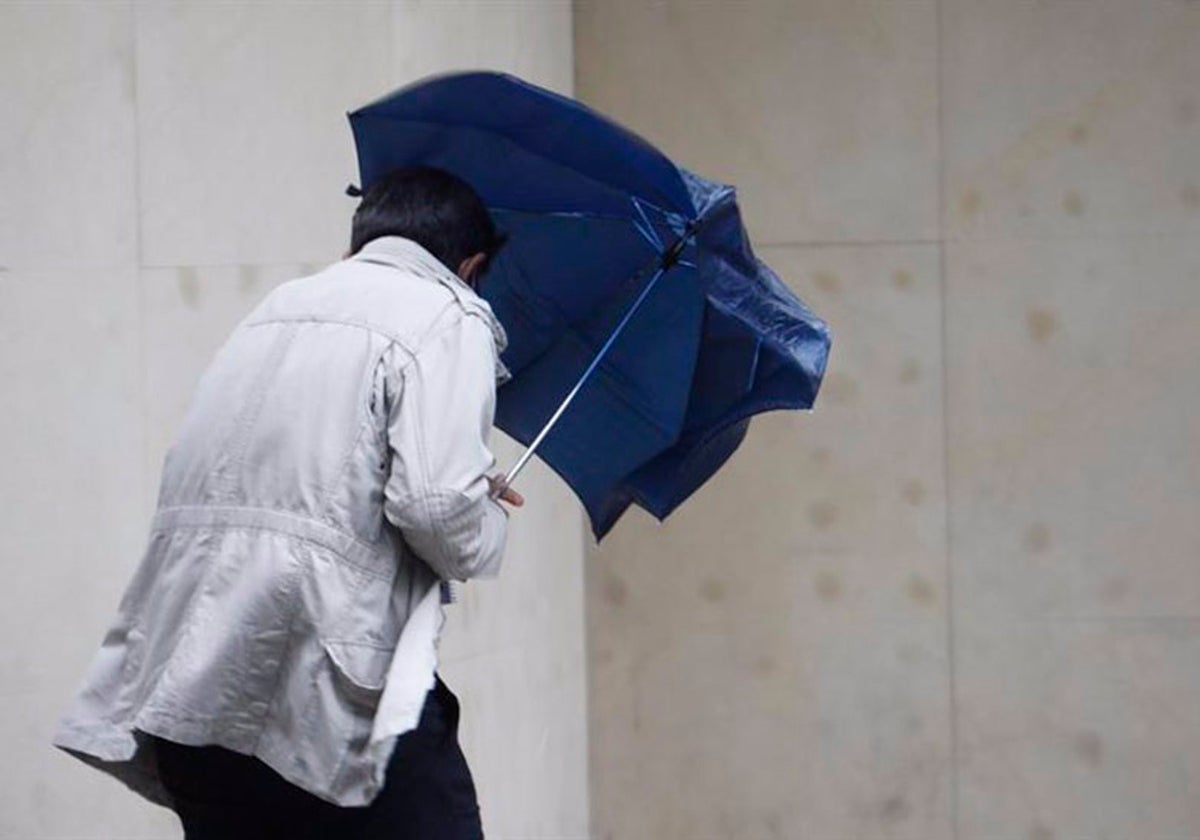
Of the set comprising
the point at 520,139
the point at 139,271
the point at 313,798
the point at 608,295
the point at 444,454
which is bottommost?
the point at 313,798

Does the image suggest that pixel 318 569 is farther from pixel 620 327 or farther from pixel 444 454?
pixel 620 327

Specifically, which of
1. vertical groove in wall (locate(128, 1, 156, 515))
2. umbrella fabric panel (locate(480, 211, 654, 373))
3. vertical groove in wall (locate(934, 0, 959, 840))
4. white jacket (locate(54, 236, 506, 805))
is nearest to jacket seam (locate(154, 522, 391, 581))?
white jacket (locate(54, 236, 506, 805))

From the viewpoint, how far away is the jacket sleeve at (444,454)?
10.7ft

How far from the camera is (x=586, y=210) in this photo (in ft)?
13.6

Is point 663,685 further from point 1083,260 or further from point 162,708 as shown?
point 162,708

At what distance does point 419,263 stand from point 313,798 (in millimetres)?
847

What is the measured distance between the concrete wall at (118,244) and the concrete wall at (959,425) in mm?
1307

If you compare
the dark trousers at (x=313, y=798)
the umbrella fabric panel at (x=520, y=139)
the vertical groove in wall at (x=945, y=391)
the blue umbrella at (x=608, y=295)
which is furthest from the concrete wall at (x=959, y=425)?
the dark trousers at (x=313, y=798)

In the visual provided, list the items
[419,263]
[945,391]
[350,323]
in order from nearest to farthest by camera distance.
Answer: [350,323], [419,263], [945,391]

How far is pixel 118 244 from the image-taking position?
5.32 metres

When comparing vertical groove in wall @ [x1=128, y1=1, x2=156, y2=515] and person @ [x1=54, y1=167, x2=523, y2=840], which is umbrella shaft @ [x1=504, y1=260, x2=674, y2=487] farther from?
vertical groove in wall @ [x1=128, y1=1, x2=156, y2=515]

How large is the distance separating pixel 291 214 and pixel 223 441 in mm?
2022

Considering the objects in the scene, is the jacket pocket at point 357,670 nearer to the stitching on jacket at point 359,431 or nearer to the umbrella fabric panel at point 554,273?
the stitching on jacket at point 359,431

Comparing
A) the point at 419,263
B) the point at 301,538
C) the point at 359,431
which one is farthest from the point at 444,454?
the point at 419,263
